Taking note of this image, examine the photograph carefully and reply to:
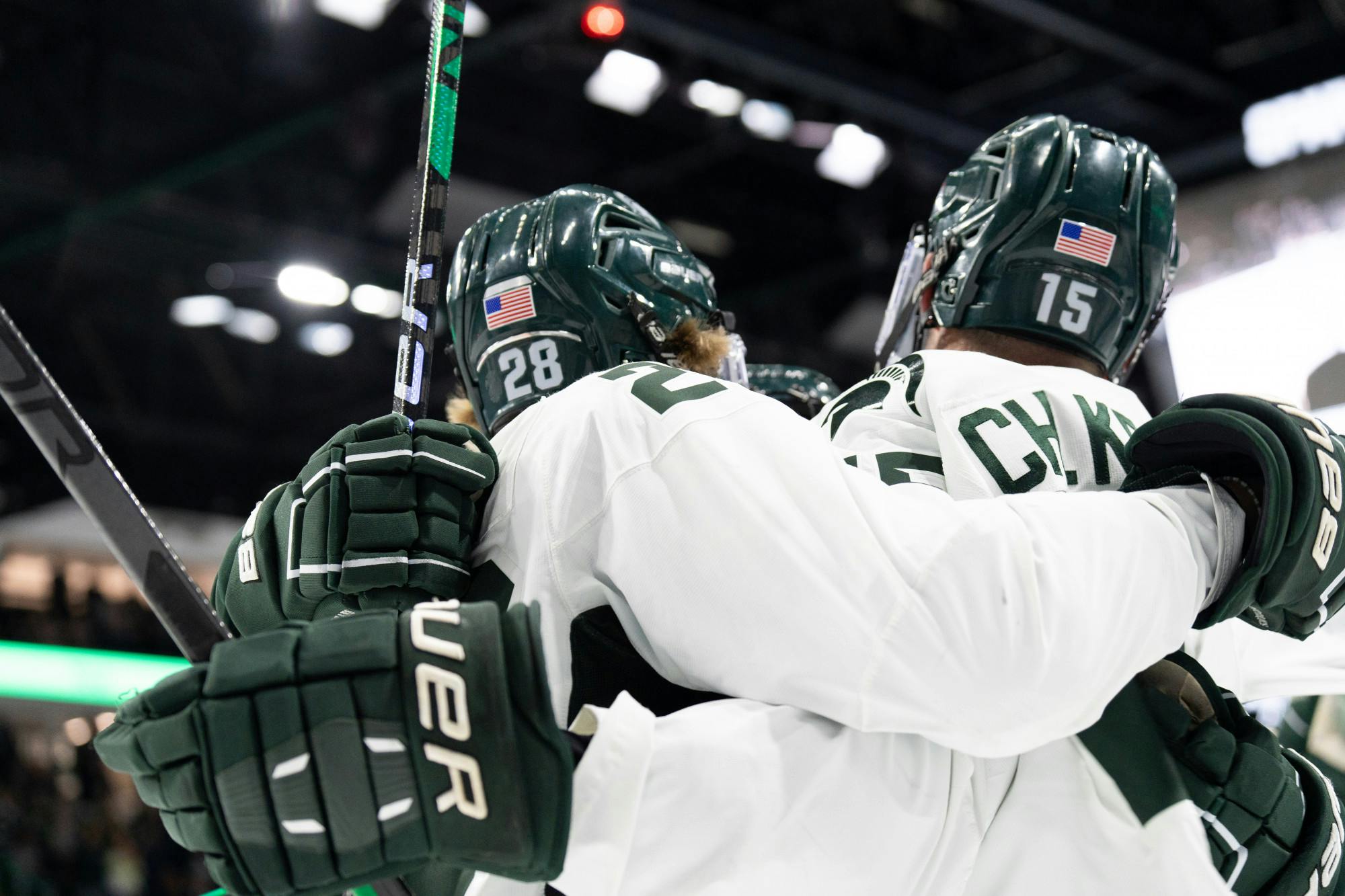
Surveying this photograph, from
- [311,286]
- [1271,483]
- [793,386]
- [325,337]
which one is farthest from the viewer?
[325,337]

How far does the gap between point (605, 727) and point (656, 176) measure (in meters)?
8.54

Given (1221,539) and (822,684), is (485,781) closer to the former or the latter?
(822,684)

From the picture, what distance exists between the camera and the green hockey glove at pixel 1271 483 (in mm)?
1470

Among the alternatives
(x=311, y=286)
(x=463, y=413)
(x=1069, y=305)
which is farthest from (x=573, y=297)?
(x=311, y=286)

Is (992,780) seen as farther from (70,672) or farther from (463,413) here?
(70,672)

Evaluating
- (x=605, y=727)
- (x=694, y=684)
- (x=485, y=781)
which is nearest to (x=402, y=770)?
(x=485, y=781)

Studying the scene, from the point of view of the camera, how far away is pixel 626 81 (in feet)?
25.7

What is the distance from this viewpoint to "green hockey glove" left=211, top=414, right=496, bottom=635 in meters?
1.50

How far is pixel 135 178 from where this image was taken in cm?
772

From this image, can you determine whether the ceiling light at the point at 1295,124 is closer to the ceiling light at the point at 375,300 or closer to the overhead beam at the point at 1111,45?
the overhead beam at the point at 1111,45

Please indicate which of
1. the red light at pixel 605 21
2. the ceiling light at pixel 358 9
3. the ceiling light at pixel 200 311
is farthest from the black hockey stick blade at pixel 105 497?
the ceiling light at pixel 200 311

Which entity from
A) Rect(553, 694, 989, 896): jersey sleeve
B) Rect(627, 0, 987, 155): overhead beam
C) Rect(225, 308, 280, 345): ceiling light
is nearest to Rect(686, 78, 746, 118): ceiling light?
Rect(627, 0, 987, 155): overhead beam

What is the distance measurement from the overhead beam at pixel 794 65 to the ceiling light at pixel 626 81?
0.18m

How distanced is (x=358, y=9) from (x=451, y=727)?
21.5 ft
